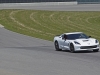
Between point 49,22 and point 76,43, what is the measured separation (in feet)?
94.3

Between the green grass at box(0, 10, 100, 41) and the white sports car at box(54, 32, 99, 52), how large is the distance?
12.0m

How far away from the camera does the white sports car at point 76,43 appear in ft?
84.5

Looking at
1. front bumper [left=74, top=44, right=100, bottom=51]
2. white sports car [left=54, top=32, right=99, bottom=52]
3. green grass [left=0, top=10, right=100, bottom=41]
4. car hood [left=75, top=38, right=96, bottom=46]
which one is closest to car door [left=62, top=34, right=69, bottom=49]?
white sports car [left=54, top=32, right=99, bottom=52]

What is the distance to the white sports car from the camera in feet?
84.5

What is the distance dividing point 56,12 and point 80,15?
3917mm

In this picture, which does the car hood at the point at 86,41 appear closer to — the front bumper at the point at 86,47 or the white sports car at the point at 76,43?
the white sports car at the point at 76,43

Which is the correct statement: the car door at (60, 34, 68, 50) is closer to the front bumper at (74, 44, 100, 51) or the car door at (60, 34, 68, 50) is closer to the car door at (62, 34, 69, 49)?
the car door at (62, 34, 69, 49)

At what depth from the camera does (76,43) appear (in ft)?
86.2

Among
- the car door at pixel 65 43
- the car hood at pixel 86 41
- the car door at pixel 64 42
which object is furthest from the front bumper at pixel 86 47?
the car door at pixel 64 42

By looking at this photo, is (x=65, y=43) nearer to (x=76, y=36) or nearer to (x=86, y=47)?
(x=76, y=36)

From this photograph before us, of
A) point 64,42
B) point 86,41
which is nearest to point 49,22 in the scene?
point 64,42

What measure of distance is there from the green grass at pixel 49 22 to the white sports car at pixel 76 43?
39.4ft

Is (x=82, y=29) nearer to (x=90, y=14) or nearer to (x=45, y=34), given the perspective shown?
(x=45, y=34)

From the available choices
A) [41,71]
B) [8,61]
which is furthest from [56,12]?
[41,71]
